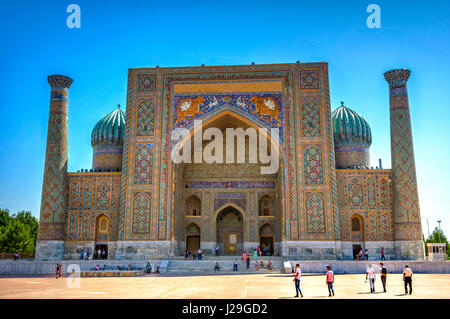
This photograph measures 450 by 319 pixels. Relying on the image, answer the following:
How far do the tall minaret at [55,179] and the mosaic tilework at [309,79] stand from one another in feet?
27.3

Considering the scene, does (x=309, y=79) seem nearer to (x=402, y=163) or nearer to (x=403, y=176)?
(x=402, y=163)

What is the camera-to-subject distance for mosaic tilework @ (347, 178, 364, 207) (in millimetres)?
15117

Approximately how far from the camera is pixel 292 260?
13859 millimetres

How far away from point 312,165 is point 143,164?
5.71 metres

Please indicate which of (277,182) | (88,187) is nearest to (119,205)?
(88,187)

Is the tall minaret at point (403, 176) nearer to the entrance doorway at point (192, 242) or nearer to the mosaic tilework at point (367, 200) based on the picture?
the mosaic tilework at point (367, 200)

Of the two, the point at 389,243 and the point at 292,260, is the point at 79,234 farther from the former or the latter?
the point at 389,243

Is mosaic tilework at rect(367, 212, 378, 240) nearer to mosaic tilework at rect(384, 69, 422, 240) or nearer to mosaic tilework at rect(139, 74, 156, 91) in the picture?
mosaic tilework at rect(384, 69, 422, 240)

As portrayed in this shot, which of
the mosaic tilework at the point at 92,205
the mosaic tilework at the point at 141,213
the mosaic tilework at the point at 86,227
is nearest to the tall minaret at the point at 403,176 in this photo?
the mosaic tilework at the point at 141,213

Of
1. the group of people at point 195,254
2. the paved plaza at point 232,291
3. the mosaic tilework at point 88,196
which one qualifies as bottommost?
the paved plaza at point 232,291

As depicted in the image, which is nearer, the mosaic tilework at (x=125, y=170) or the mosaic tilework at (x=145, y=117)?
the mosaic tilework at (x=125, y=170)

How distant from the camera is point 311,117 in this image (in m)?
15.2

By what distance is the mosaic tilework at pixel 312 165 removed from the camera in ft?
48.3
